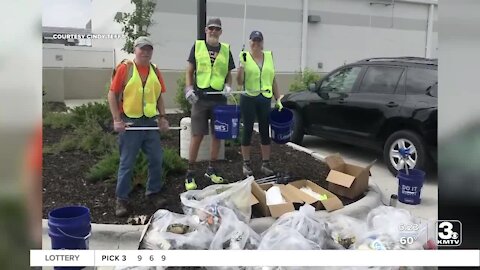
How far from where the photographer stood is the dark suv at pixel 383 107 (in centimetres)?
253

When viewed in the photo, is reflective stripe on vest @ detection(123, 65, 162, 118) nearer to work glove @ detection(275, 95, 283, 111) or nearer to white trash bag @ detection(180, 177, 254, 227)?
white trash bag @ detection(180, 177, 254, 227)

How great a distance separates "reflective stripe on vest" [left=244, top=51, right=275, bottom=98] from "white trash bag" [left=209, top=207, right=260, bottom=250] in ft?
4.48

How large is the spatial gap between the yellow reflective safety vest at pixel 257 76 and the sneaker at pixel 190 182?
83cm

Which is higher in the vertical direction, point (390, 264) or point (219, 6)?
point (219, 6)

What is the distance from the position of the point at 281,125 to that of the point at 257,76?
460 millimetres

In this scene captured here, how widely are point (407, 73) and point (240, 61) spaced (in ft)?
4.02

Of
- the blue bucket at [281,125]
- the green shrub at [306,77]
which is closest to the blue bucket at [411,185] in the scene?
the green shrub at [306,77]

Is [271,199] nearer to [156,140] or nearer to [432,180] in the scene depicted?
[156,140]

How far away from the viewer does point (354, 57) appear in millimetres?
2555

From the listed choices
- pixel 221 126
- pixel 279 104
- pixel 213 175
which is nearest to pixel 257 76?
pixel 279 104

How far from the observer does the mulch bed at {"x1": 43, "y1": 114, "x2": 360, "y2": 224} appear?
2.69 meters

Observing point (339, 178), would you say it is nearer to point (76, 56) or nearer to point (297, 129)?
point (297, 129)

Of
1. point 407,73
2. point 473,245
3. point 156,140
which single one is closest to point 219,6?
point 156,140

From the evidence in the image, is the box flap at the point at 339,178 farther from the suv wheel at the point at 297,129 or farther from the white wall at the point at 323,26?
the suv wheel at the point at 297,129
